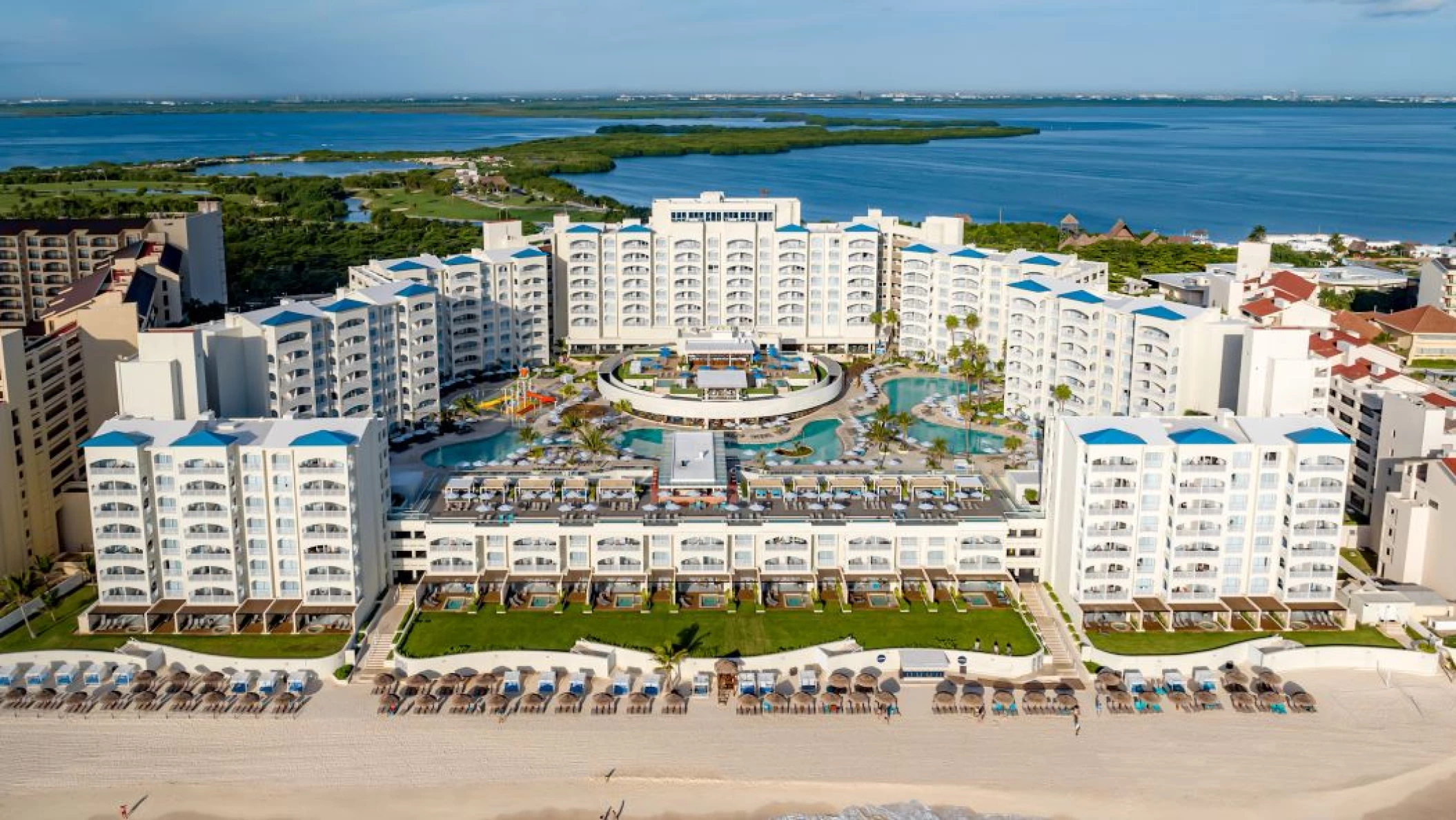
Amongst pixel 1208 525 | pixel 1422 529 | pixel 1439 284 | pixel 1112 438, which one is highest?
pixel 1439 284

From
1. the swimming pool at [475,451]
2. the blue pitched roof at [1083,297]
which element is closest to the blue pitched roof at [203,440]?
Answer: the swimming pool at [475,451]

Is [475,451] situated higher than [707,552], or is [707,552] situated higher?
[707,552]

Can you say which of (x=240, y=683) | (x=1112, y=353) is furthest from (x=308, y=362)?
(x=1112, y=353)

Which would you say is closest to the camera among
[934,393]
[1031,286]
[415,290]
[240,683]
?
[240,683]

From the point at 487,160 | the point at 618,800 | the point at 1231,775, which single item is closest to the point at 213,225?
the point at 618,800

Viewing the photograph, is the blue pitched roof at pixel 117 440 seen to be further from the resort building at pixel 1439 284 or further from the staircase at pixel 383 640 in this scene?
the resort building at pixel 1439 284

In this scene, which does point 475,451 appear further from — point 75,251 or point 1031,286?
point 75,251
